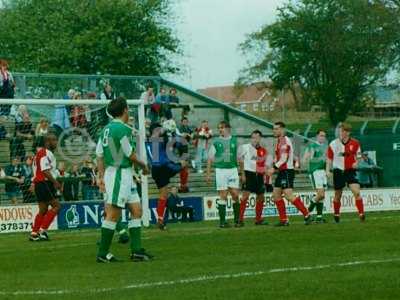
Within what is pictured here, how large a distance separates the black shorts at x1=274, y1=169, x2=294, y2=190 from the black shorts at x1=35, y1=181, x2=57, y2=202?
5.17 metres

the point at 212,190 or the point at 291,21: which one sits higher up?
the point at 291,21

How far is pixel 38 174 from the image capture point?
2134 centimetres

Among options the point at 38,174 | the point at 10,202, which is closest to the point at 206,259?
the point at 38,174

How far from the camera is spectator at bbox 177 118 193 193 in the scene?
95.7 feet

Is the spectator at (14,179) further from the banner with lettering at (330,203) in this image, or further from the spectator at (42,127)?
the banner with lettering at (330,203)

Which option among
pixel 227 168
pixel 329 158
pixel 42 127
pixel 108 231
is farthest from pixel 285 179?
pixel 108 231

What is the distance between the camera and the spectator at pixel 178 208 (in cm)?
2845

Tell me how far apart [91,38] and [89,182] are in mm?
35741

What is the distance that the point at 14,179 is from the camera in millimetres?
26422

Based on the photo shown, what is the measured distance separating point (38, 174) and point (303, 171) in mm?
14648

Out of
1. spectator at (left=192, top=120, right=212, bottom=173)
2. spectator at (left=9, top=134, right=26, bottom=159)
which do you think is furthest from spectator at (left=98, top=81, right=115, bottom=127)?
spectator at (left=192, top=120, right=212, bottom=173)

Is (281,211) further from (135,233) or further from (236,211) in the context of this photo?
(135,233)

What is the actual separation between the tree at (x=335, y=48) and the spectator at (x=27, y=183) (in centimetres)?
5358

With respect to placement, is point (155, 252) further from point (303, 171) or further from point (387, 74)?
point (387, 74)
